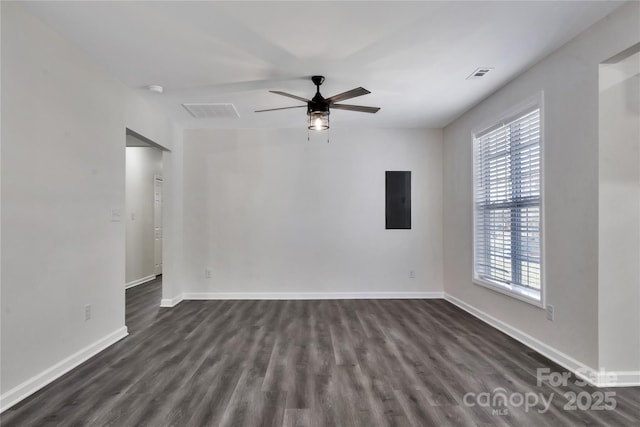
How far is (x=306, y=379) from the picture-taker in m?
2.36

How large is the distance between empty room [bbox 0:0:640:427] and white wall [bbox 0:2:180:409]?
16 millimetres

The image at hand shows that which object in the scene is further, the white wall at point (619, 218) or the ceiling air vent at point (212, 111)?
the ceiling air vent at point (212, 111)

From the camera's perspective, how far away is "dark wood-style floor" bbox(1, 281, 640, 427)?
6.28 feet

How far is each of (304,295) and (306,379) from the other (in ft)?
8.14

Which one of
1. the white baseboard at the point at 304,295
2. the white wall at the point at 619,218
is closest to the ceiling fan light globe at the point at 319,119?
the white wall at the point at 619,218

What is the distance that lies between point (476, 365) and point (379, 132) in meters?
3.53

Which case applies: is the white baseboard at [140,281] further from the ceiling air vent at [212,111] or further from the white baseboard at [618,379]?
the white baseboard at [618,379]

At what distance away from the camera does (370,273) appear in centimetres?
490

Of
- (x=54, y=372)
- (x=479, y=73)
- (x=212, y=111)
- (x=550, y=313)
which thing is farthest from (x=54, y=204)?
(x=550, y=313)

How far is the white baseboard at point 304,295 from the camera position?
4.80 m

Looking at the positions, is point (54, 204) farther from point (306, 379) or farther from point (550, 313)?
point (550, 313)

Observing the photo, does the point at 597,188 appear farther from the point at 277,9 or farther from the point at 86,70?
the point at 86,70

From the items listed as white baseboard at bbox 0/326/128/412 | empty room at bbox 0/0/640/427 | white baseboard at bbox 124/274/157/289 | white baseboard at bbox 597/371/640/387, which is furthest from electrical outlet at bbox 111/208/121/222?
white baseboard at bbox 597/371/640/387

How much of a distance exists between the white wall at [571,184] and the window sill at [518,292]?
0.07 meters
